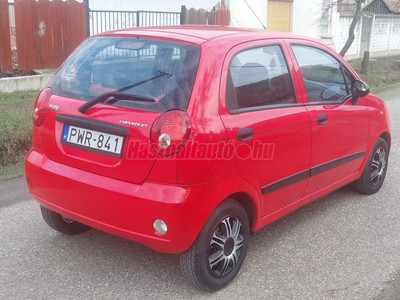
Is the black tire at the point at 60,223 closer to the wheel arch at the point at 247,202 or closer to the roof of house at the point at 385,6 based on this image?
the wheel arch at the point at 247,202

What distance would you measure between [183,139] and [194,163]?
6.2 inches

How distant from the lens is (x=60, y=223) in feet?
12.7

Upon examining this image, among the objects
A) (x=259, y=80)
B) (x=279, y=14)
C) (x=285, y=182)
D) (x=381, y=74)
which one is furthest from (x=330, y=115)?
(x=279, y=14)

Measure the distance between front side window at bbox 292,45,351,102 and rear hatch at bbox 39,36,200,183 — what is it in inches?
46.7

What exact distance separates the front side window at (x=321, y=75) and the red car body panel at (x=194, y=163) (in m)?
0.09

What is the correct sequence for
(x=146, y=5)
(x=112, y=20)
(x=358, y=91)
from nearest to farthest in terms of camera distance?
(x=358, y=91), (x=112, y=20), (x=146, y=5)

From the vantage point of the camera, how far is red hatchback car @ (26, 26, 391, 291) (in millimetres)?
2920

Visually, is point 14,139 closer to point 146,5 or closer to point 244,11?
point 146,5

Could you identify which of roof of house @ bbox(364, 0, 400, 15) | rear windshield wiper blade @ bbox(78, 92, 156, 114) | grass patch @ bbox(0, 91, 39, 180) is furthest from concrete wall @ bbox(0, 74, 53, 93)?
roof of house @ bbox(364, 0, 400, 15)

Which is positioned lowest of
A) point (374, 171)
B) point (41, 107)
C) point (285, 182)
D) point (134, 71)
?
point (374, 171)

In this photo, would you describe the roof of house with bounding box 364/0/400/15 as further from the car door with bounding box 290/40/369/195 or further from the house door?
the car door with bounding box 290/40/369/195

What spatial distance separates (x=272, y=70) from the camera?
143 inches

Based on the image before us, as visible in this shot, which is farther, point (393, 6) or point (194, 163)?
point (393, 6)

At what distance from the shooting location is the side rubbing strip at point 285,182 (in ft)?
11.6
